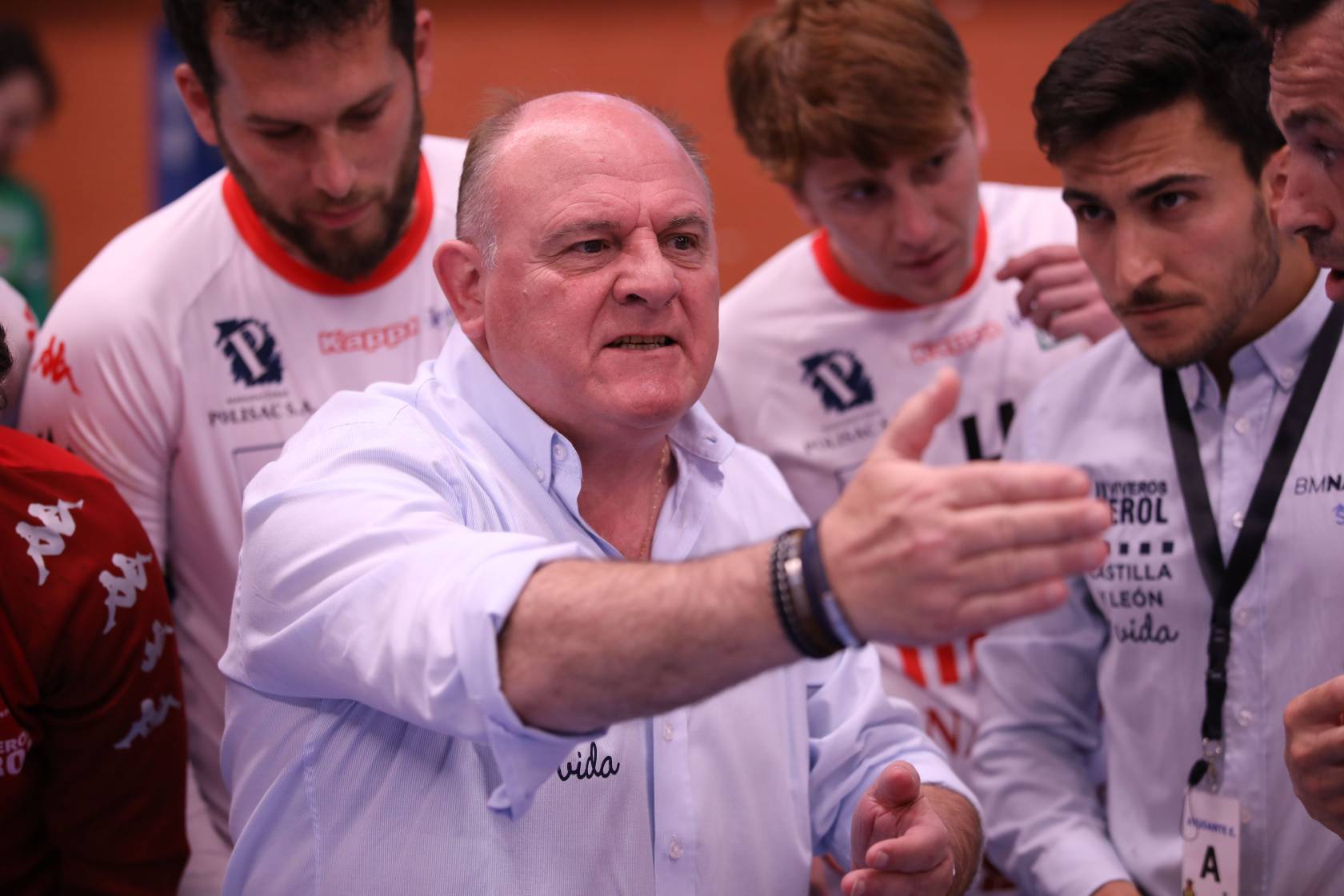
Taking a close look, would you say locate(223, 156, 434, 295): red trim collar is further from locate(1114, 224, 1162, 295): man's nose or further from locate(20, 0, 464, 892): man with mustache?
locate(1114, 224, 1162, 295): man's nose

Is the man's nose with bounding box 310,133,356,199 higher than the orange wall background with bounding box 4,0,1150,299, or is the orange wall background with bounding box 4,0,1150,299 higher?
the orange wall background with bounding box 4,0,1150,299

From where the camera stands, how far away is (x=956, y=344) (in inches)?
129

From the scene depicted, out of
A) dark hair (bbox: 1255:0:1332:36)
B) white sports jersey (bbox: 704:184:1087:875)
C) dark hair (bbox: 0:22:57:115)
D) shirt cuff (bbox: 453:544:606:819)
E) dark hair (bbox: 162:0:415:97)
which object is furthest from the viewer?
dark hair (bbox: 0:22:57:115)

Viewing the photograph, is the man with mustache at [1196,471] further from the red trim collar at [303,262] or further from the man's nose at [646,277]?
the red trim collar at [303,262]

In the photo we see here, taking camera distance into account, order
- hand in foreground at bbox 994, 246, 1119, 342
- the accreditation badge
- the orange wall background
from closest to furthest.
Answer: the accreditation badge < hand in foreground at bbox 994, 246, 1119, 342 < the orange wall background

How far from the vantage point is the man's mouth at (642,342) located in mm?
2129

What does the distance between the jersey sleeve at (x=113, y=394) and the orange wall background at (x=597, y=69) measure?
3375 mm

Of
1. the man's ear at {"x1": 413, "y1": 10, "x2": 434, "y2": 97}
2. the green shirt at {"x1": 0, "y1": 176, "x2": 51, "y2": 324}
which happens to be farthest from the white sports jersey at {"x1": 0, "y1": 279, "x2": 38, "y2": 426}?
the green shirt at {"x1": 0, "y1": 176, "x2": 51, "y2": 324}

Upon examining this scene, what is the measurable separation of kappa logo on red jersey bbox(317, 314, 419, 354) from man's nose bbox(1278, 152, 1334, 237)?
6.07 ft

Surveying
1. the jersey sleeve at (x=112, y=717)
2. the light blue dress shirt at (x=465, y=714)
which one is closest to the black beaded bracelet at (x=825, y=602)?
the light blue dress shirt at (x=465, y=714)

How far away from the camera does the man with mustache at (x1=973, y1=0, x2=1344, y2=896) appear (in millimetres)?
2361

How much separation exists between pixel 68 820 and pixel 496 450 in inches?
42.7

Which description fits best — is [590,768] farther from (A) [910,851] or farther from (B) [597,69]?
(B) [597,69]

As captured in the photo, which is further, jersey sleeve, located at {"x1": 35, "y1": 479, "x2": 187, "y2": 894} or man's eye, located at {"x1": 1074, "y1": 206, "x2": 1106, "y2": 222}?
man's eye, located at {"x1": 1074, "y1": 206, "x2": 1106, "y2": 222}
